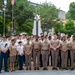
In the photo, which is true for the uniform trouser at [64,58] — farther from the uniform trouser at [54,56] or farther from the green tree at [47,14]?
the green tree at [47,14]

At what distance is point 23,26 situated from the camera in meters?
58.9

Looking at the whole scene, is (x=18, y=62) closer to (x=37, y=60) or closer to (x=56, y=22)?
(x=37, y=60)

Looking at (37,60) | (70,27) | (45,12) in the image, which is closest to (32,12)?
(45,12)

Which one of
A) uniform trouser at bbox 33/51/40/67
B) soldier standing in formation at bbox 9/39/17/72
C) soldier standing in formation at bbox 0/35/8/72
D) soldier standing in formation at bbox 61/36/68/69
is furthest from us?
uniform trouser at bbox 33/51/40/67

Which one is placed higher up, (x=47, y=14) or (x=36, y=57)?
(x=47, y=14)

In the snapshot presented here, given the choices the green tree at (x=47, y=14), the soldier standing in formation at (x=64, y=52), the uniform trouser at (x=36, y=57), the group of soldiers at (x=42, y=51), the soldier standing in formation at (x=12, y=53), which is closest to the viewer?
the soldier standing in formation at (x=12, y=53)

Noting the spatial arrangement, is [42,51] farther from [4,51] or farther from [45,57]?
[4,51]

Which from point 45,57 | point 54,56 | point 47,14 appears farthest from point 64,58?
point 47,14

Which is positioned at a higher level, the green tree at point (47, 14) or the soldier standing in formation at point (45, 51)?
the green tree at point (47, 14)

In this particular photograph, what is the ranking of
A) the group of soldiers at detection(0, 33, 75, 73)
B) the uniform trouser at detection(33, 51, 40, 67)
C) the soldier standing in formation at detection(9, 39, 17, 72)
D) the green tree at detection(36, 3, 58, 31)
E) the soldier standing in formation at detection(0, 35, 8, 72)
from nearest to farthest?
the soldier standing in formation at detection(0, 35, 8, 72) → the soldier standing in formation at detection(9, 39, 17, 72) → the group of soldiers at detection(0, 33, 75, 73) → the uniform trouser at detection(33, 51, 40, 67) → the green tree at detection(36, 3, 58, 31)

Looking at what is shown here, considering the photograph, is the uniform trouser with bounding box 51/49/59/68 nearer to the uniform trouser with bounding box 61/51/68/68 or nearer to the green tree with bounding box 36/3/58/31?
the uniform trouser with bounding box 61/51/68/68

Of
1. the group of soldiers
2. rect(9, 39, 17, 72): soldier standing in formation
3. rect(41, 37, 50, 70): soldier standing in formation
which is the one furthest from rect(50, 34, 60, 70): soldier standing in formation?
rect(9, 39, 17, 72): soldier standing in formation

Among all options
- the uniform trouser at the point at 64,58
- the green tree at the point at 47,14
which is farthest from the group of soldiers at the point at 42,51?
the green tree at the point at 47,14

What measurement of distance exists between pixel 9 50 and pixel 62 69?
3146 millimetres
